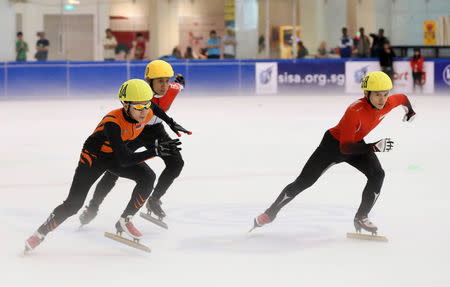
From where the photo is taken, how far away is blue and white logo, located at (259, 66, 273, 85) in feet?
85.1

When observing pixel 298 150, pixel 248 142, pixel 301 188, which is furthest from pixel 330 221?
pixel 248 142

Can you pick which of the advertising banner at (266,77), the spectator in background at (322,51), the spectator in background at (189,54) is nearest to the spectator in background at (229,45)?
the advertising banner at (266,77)

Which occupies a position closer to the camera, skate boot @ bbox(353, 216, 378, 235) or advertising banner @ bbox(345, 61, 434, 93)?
skate boot @ bbox(353, 216, 378, 235)

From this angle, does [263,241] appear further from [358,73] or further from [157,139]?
[358,73]

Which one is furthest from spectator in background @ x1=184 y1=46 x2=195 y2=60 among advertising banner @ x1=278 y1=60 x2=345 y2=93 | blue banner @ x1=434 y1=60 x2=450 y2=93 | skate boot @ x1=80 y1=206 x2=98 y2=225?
skate boot @ x1=80 y1=206 x2=98 y2=225

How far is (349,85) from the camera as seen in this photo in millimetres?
26031

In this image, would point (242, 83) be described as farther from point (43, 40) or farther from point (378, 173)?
point (378, 173)

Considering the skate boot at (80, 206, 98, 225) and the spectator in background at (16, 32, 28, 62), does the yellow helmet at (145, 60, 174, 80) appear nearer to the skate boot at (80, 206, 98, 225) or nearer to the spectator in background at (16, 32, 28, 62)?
the skate boot at (80, 206, 98, 225)

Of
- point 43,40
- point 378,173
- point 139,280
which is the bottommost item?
point 139,280

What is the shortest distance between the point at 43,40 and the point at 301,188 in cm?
1897

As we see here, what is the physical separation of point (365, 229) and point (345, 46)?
20.3m

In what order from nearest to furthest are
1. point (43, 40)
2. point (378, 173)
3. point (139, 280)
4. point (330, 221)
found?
point (139, 280), point (378, 173), point (330, 221), point (43, 40)

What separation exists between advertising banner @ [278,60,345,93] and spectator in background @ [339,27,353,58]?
38cm

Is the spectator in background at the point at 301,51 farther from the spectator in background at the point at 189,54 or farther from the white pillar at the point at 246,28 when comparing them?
the spectator in background at the point at 189,54
